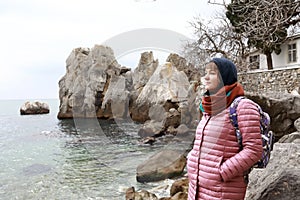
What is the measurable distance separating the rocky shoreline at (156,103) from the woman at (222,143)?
0.67 metres

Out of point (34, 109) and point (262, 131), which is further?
point (34, 109)

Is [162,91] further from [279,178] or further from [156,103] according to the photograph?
[279,178]

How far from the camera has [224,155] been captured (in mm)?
1846

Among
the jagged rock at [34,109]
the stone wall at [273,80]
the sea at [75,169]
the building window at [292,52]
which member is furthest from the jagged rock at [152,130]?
the jagged rock at [34,109]

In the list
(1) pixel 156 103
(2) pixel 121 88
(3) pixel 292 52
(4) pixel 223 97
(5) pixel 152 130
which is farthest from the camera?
(2) pixel 121 88

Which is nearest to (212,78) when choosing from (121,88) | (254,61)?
(254,61)

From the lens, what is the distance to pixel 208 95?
2.00 metres

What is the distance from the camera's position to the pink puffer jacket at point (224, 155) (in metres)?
1.75

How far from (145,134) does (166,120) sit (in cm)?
215

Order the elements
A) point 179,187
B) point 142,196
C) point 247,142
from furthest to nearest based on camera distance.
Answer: point 179,187, point 142,196, point 247,142

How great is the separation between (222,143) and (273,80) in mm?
12258

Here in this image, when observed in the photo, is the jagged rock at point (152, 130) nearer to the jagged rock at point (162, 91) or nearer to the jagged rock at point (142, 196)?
the jagged rock at point (162, 91)

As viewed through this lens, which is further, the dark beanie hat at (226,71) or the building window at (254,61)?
the building window at (254,61)

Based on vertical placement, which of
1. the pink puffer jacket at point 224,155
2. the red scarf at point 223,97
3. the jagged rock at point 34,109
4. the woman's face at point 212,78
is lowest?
the jagged rock at point 34,109
